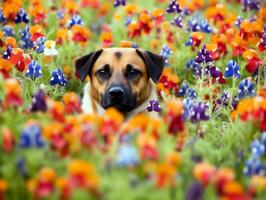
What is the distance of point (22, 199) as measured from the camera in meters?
4.08

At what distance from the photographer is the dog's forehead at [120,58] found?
6664mm

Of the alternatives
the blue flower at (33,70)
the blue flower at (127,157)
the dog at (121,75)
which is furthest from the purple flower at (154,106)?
the blue flower at (127,157)

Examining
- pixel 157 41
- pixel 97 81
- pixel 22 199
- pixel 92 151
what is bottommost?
pixel 22 199

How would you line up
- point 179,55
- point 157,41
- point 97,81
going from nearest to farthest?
point 97,81
point 179,55
point 157,41

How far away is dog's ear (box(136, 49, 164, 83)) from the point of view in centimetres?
670

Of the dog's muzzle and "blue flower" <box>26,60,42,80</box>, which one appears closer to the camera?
the dog's muzzle

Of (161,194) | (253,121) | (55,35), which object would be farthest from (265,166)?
(55,35)

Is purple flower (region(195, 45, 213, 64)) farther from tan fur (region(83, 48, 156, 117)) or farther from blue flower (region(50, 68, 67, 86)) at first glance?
blue flower (region(50, 68, 67, 86))

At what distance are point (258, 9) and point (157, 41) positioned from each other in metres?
1.70

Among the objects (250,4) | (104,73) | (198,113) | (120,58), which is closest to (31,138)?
(198,113)

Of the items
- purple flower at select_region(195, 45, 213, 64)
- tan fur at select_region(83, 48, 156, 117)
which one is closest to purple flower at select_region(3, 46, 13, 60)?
tan fur at select_region(83, 48, 156, 117)

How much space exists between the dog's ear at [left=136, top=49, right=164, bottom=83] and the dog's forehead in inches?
2.2

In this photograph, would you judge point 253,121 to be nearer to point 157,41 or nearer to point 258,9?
point 157,41

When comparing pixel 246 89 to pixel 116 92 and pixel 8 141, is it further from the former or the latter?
pixel 8 141
